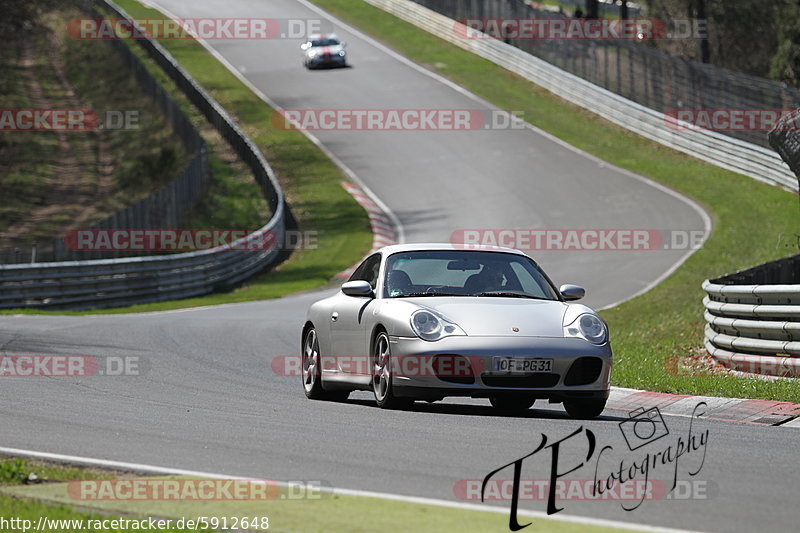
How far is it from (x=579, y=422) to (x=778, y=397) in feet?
8.43

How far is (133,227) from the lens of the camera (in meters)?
29.9

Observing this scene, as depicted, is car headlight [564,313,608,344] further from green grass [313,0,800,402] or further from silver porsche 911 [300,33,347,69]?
silver porsche 911 [300,33,347,69]

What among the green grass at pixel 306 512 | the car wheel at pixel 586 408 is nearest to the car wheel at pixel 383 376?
the car wheel at pixel 586 408

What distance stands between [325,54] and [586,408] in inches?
1949

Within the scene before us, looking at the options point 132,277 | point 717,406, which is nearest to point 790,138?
point 717,406

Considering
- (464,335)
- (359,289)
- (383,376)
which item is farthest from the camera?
(359,289)

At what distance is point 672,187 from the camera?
3919 cm

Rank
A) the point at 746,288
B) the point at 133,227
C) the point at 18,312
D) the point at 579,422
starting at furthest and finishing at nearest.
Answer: the point at 133,227
the point at 18,312
the point at 746,288
the point at 579,422

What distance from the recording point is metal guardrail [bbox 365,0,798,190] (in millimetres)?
39688

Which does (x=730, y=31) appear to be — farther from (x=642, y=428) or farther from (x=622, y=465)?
(x=622, y=465)

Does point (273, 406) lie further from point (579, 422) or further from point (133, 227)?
point (133, 227)

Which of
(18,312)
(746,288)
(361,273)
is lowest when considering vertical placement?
(18,312)

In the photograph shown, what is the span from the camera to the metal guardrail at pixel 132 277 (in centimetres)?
2489

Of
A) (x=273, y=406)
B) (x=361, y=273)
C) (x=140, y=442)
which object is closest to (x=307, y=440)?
(x=140, y=442)
